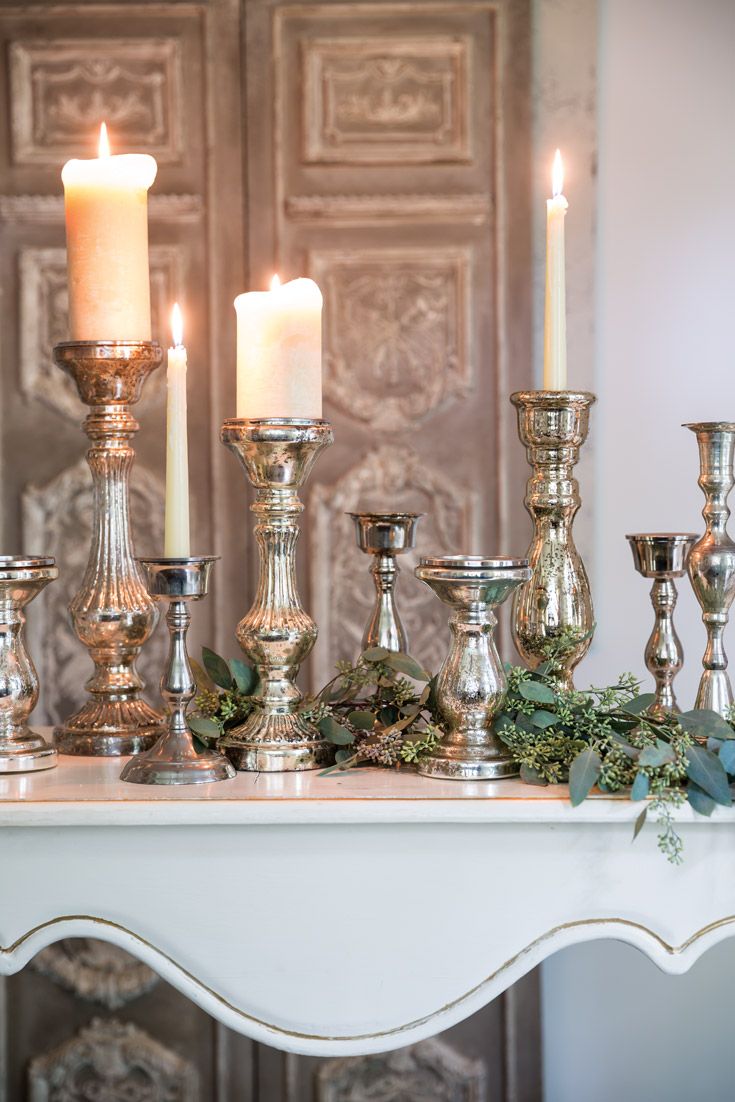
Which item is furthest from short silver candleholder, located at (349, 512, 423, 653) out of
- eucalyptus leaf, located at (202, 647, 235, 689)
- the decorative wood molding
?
the decorative wood molding

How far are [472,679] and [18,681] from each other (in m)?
0.37

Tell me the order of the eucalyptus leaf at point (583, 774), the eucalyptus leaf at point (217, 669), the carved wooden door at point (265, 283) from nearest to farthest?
the eucalyptus leaf at point (583, 774) < the eucalyptus leaf at point (217, 669) < the carved wooden door at point (265, 283)

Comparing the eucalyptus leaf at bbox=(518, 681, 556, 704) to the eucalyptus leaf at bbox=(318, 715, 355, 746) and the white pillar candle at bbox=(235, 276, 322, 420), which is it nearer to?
the eucalyptus leaf at bbox=(318, 715, 355, 746)

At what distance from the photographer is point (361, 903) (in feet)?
2.74

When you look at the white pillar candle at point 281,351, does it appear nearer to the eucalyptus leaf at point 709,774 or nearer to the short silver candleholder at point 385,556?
the short silver candleholder at point 385,556

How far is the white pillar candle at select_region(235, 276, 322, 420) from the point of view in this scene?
0.90 m

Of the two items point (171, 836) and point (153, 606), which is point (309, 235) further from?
point (171, 836)

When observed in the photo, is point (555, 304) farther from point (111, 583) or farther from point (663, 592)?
point (111, 583)

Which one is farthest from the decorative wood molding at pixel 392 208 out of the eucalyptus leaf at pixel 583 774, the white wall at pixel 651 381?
the eucalyptus leaf at pixel 583 774

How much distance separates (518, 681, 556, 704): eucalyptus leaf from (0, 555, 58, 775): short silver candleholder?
0.39 m

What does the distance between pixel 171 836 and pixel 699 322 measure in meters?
1.39

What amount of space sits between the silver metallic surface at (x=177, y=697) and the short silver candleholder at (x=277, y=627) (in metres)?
0.04

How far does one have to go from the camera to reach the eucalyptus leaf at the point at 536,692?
90 cm

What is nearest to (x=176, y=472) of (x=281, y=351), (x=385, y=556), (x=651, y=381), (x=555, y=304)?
(x=281, y=351)
